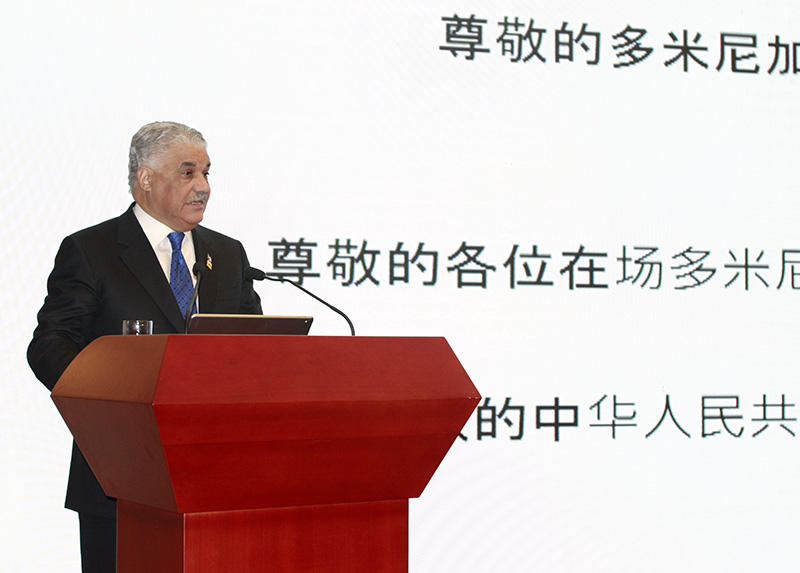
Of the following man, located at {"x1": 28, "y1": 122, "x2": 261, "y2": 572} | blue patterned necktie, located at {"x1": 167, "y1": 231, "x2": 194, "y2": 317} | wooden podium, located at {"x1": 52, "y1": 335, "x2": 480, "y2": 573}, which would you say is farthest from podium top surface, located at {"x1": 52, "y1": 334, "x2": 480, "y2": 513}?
blue patterned necktie, located at {"x1": 167, "y1": 231, "x2": 194, "y2": 317}

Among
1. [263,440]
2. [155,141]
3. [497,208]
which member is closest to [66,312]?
[155,141]

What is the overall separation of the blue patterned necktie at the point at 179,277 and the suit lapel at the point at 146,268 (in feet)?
0.10

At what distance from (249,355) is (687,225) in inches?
84.5

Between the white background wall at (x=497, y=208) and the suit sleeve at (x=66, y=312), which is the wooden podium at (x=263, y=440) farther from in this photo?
the white background wall at (x=497, y=208)

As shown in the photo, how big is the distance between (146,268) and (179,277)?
8 centimetres

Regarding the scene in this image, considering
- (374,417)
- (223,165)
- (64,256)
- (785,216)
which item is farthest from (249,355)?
(785,216)

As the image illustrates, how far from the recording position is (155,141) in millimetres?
2156

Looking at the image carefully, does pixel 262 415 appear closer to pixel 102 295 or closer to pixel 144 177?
pixel 102 295

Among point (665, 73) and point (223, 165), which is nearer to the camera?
point (223, 165)

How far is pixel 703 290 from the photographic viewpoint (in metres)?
2.93

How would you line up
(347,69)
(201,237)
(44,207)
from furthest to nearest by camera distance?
(347,69)
(44,207)
(201,237)

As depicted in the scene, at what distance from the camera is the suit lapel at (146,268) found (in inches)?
77.0

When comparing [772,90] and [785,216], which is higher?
[772,90]

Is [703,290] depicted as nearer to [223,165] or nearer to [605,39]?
[605,39]
